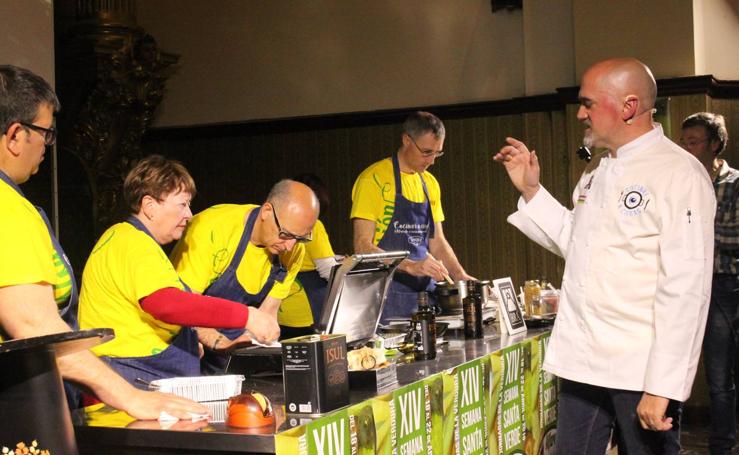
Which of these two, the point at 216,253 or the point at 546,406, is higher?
the point at 216,253

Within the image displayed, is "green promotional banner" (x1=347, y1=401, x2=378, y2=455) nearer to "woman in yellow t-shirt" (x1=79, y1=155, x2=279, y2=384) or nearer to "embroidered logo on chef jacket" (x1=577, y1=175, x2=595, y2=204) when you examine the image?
"woman in yellow t-shirt" (x1=79, y1=155, x2=279, y2=384)

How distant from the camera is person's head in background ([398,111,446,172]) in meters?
4.80

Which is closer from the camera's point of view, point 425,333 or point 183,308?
point 183,308

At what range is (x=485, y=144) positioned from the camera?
7137mm

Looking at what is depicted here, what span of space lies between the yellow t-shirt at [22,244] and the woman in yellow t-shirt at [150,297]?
72 cm

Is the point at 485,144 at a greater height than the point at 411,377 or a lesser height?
greater

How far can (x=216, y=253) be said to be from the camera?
3404 millimetres

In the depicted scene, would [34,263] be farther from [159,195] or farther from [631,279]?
[631,279]

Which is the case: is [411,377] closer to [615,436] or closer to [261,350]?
[261,350]

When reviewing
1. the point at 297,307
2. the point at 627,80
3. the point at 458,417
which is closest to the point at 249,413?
the point at 458,417

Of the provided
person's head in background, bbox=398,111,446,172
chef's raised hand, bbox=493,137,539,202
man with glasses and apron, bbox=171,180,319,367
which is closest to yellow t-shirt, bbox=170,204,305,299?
man with glasses and apron, bbox=171,180,319,367

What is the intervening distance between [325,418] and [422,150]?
2664 mm

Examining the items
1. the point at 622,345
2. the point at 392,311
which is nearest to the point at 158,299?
the point at 622,345

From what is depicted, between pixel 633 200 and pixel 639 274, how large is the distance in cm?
20
